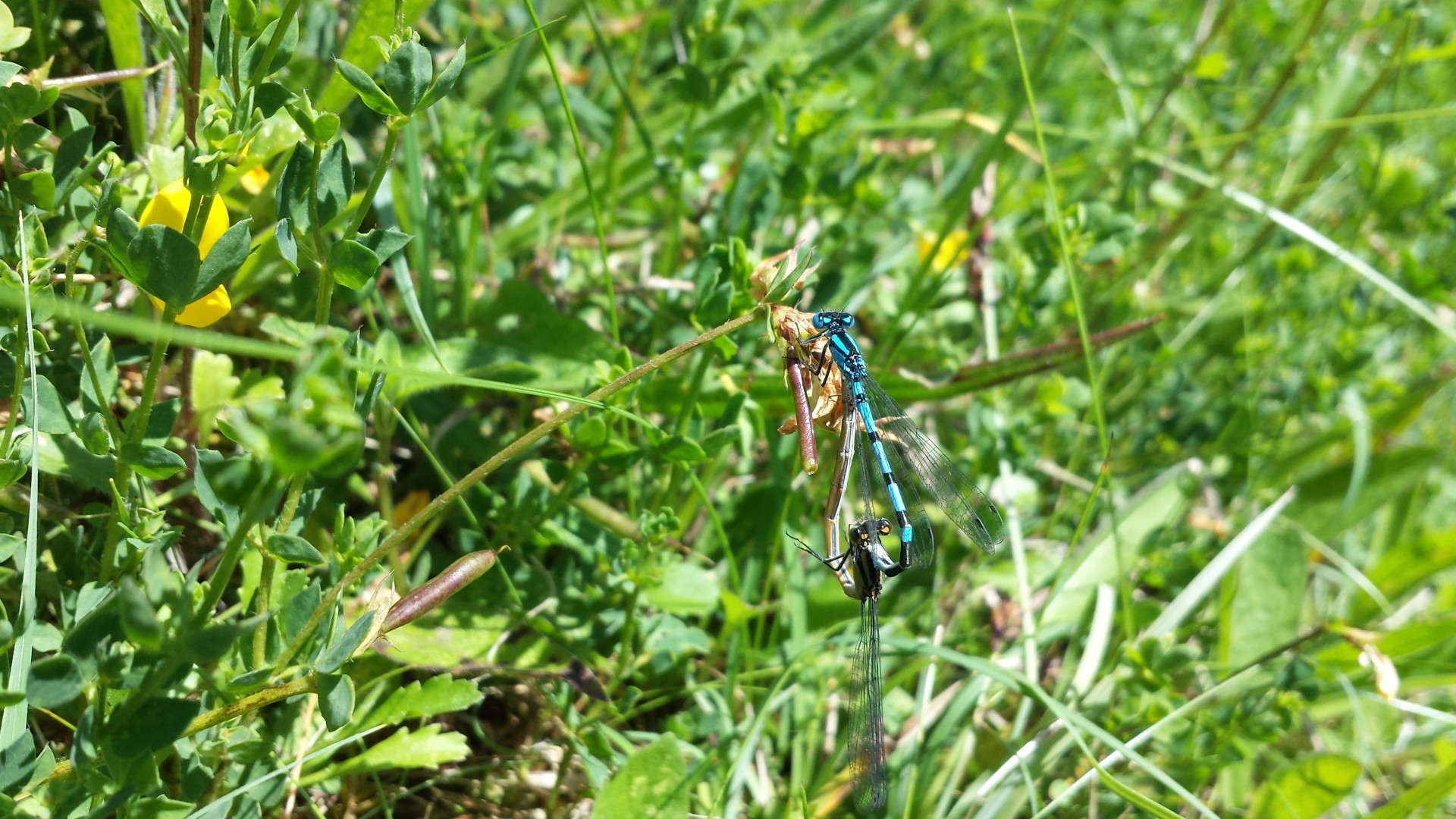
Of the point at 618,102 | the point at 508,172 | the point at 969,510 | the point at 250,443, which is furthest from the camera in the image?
the point at 618,102

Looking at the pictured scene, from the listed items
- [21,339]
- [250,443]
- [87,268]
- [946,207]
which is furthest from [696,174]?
[250,443]

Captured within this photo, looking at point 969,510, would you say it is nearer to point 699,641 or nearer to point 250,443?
point 699,641

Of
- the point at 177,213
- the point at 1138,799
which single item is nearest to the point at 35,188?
the point at 177,213

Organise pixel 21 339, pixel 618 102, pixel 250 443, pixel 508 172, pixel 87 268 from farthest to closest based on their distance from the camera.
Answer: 1. pixel 618 102
2. pixel 508 172
3. pixel 87 268
4. pixel 21 339
5. pixel 250 443

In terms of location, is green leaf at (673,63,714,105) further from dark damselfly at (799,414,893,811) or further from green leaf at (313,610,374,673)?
green leaf at (313,610,374,673)

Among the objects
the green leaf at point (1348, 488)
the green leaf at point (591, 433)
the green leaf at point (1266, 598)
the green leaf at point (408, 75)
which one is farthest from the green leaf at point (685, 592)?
the green leaf at point (1348, 488)

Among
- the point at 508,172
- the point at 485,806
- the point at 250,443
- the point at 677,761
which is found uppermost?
the point at 250,443

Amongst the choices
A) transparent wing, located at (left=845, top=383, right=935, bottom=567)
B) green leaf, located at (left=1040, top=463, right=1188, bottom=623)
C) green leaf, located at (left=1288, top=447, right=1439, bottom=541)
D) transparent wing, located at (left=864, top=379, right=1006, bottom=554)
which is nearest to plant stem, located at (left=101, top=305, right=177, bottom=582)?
transparent wing, located at (left=845, top=383, right=935, bottom=567)
